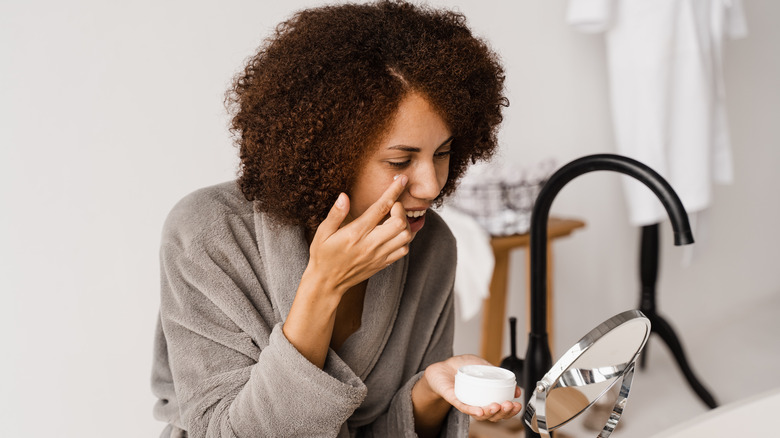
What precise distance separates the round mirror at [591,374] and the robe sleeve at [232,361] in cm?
29

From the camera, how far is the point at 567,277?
2781 mm

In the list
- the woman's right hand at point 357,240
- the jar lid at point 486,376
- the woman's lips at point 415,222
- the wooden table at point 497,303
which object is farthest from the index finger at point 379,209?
the wooden table at point 497,303

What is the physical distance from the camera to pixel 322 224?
0.93 metres

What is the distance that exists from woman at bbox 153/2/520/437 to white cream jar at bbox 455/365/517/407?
13 mm

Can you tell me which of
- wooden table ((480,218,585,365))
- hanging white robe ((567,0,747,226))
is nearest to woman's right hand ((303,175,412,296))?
wooden table ((480,218,585,365))

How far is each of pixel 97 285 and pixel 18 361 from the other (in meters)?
0.23

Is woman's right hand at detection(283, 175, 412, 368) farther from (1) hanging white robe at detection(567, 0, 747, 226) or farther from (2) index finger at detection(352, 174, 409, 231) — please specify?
(1) hanging white robe at detection(567, 0, 747, 226)

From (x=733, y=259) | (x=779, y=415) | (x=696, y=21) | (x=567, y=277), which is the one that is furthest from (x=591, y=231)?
(x=779, y=415)

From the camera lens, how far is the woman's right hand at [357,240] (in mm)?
911

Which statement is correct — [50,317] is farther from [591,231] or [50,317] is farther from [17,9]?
[591,231]

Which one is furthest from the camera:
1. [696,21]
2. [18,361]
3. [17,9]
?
[696,21]

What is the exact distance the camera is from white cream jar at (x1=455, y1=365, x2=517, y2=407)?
2.92 feet

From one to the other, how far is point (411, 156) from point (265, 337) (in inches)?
13.7

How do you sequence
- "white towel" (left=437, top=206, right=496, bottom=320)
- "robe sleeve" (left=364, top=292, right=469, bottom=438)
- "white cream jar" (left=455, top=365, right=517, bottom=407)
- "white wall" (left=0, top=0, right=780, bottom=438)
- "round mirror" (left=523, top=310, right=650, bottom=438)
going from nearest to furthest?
"round mirror" (left=523, top=310, right=650, bottom=438), "white cream jar" (left=455, top=365, right=517, bottom=407), "robe sleeve" (left=364, top=292, right=469, bottom=438), "white wall" (left=0, top=0, right=780, bottom=438), "white towel" (left=437, top=206, right=496, bottom=320)
